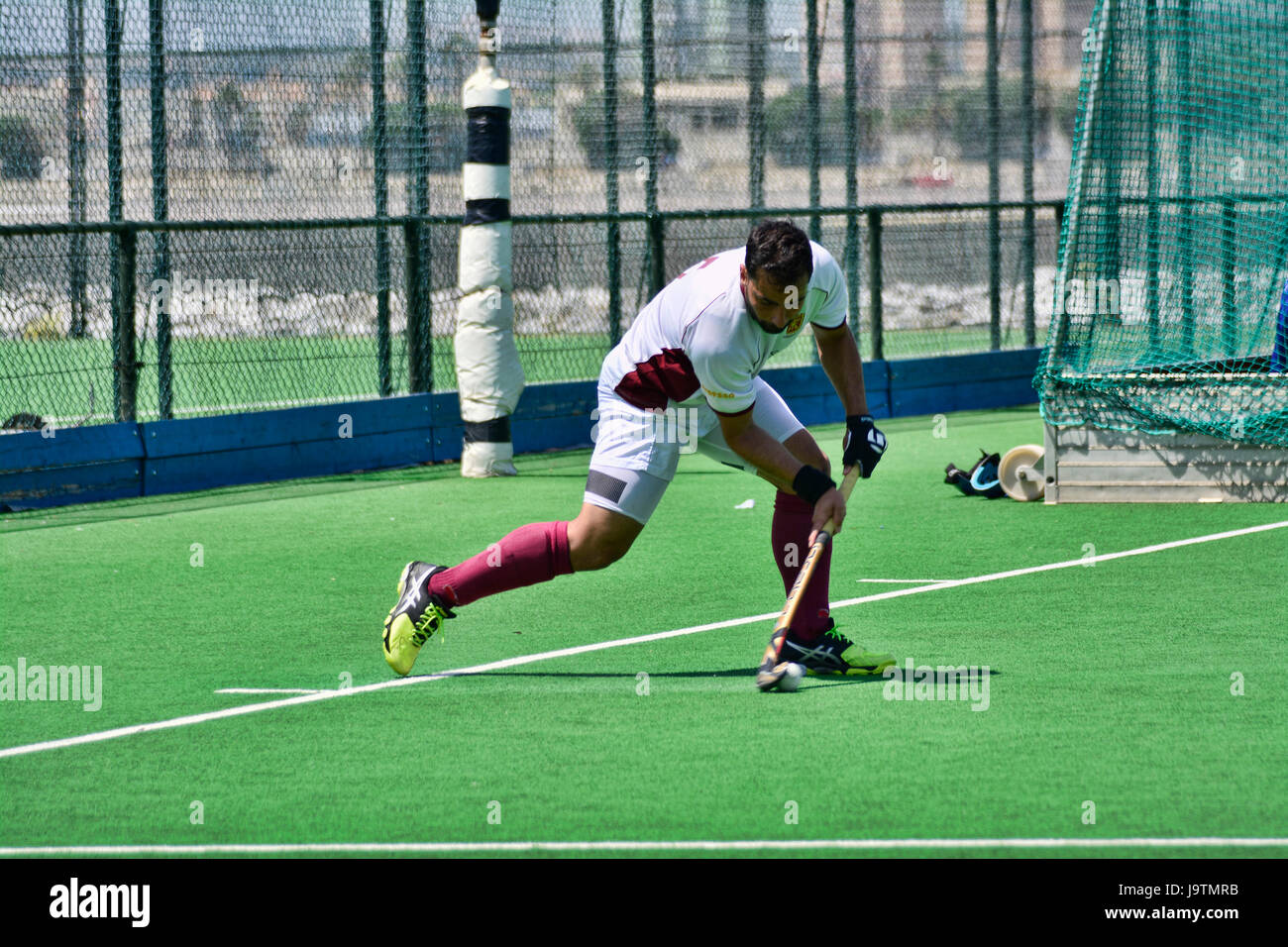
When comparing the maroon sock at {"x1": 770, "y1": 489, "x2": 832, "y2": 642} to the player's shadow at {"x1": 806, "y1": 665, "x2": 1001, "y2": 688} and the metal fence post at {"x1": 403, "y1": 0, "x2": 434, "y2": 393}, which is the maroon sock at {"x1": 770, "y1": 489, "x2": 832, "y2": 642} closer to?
the player's shadow at {"x1": 806, "y1": 665, "x2": 1001, "y2": 688}

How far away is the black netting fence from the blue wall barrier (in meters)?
0.29

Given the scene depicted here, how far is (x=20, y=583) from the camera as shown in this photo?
30.6 ft

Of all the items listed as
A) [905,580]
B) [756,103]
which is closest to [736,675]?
[905,580]

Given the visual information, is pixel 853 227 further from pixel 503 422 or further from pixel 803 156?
pixel 503 422

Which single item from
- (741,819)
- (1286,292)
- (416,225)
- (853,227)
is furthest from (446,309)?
(741,819)

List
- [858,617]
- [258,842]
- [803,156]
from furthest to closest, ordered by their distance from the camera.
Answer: [803,156]
[858,617]
[258,842]

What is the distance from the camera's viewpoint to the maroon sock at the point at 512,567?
278 inches

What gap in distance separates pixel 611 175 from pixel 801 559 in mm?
8916

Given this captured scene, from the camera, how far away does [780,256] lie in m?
6.34

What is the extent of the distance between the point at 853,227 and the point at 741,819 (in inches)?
518

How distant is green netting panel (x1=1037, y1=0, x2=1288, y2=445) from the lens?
11383 millimetres

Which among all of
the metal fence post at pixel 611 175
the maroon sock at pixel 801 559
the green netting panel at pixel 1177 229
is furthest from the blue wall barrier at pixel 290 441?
the maroon sock at pixel 801 559

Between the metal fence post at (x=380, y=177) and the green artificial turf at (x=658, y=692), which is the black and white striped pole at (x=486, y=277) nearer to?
the metal fence post at (x=380, y=177)

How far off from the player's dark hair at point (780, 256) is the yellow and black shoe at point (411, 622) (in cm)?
174
